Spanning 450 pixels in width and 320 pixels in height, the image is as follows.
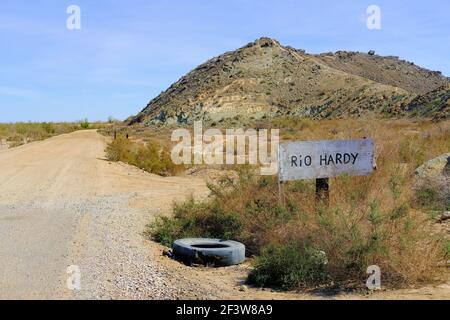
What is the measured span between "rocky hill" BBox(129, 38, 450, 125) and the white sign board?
48.5 meters

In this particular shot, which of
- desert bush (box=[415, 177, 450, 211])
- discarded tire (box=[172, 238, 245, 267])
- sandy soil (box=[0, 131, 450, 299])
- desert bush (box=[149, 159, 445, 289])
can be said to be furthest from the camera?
desert bush (box=[415, 177, 450, 211])

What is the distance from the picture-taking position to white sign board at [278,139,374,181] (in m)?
9.99

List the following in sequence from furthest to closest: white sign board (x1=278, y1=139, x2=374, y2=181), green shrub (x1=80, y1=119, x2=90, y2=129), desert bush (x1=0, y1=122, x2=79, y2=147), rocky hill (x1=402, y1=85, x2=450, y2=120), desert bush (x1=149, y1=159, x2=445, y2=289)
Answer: green shrub (x1=80, y1=119, x2=90, y2=129) < desert bush (x1=0, y1=122, x2=79, y2=147) < rocky hill (x1=402, y1=85, x2=450, y2=120) < white sign board (x1=278, y1=139, x2=374, y2=181) < desert bush (x1=149, y1=159, x2=445, y2=289)

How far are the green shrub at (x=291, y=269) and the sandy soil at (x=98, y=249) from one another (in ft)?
0.74

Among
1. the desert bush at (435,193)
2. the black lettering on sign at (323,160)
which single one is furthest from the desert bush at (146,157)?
the black lettering on sign at (323,160)

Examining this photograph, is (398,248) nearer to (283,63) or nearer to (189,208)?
(189,208)

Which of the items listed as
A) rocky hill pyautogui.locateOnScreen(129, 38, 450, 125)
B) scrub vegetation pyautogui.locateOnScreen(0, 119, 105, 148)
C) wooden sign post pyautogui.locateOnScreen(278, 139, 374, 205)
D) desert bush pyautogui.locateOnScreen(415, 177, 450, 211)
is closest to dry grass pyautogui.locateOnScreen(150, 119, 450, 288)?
wooden sign post pyautogui.locateOnScreen(278, 139, 374, 205)

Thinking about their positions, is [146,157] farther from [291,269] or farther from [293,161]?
[291,269]

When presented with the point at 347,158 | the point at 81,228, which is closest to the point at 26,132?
the point at 81,228

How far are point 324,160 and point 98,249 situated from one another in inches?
156

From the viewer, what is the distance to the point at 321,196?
9789 mm

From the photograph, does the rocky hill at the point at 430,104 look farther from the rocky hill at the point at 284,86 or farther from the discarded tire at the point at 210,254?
the discarded tire at the point at 210,254

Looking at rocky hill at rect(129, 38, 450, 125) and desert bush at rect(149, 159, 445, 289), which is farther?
rocky hill at rect(129, 38, 450, 125)

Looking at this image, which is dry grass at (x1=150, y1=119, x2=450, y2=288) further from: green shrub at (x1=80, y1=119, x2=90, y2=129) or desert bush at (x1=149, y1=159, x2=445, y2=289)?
green shrub at (x1=80, y1=119, x2=90, y2=129)
